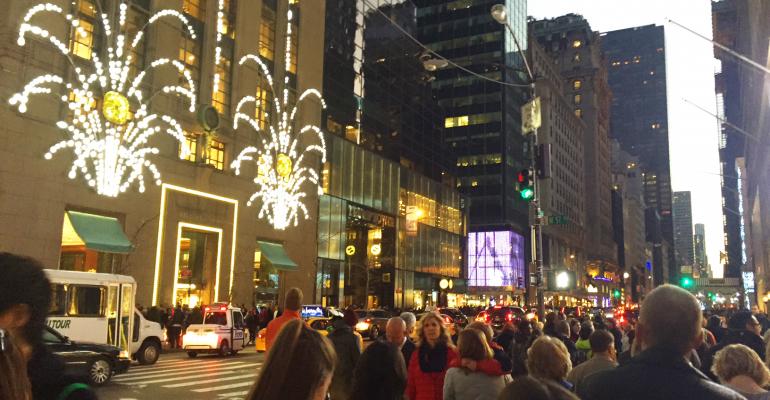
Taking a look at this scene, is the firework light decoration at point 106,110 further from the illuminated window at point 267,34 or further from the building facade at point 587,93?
the building facade at point 587,93

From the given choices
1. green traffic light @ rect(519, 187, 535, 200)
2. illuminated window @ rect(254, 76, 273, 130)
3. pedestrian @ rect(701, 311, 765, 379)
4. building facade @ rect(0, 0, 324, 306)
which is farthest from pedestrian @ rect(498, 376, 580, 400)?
illuminated window @ rect(254, 76, 273, 130)

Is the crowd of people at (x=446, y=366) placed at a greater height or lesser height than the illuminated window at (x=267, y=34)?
lesser

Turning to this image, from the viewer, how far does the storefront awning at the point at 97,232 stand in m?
28.1

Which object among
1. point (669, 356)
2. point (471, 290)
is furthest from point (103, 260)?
point (471, 290)

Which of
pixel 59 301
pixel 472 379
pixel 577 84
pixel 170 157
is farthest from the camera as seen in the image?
pixel 577 84

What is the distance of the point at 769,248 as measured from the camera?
5716 centimetres

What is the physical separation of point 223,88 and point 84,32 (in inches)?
384

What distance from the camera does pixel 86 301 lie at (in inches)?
771

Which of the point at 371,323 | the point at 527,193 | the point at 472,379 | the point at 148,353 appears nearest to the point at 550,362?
the point at 472,379

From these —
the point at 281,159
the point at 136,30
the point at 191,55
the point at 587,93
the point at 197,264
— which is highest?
the point at 587,93

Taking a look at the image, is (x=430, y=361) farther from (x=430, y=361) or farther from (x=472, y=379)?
(x=472, y=379)

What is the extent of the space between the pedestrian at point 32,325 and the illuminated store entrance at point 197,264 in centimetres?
3275

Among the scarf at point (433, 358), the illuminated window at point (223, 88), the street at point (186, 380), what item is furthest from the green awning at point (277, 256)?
the scarf at point (433, 358)

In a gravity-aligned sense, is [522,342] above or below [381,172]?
below
